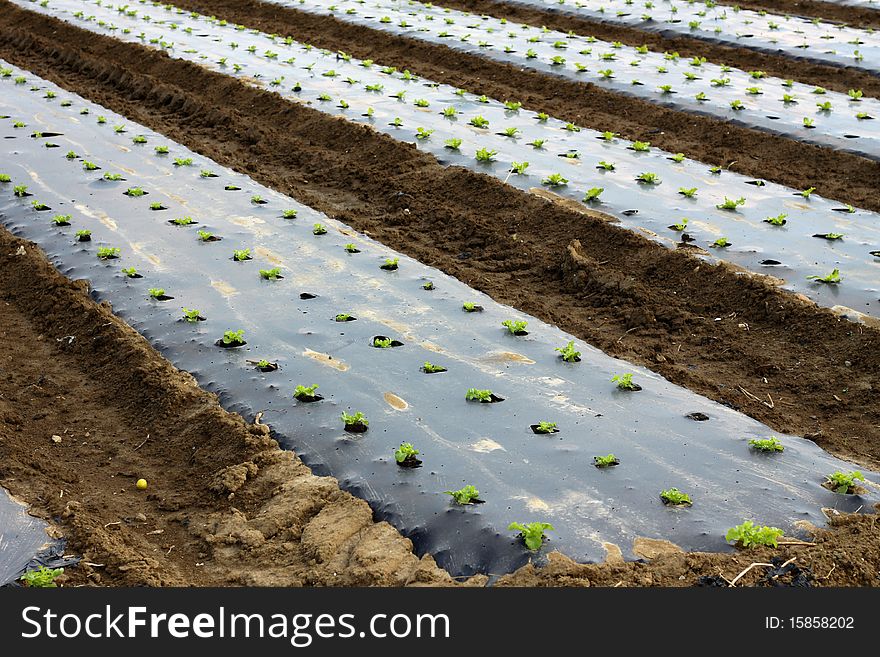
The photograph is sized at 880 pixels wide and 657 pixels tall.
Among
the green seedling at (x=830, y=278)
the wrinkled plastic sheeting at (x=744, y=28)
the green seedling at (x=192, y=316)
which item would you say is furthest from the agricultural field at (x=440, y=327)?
the wrinkled plastic sheeting at (x=744, y=28)

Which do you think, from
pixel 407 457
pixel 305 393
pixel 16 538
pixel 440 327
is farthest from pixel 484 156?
pixel 16 538

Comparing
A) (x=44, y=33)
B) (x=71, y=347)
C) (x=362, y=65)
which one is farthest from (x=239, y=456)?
(x=44, y=33)

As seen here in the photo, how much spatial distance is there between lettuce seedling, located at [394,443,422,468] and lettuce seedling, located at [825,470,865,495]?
272 cm

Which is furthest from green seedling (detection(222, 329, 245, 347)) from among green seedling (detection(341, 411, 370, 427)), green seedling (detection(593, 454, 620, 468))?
green seedling (detection(593, 454, 620, 468))

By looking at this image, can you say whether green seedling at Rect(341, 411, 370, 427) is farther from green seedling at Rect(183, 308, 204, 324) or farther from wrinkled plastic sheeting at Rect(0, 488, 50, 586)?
green seedling at Rect(183, 308, 204, 324)

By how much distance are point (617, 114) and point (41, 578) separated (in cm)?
1198

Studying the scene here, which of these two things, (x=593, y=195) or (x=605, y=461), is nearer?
(x=605, y=461)

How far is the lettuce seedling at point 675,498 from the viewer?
5.76m

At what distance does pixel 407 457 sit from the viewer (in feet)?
20.4

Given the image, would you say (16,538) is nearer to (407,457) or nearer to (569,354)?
(407,457)

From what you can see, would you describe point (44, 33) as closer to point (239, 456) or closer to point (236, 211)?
point (236, 211)

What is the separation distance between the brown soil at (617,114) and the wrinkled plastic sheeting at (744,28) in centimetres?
197

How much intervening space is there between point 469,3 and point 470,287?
16232 millimetres

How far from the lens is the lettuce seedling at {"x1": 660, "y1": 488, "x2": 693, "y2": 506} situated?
5.76 m
